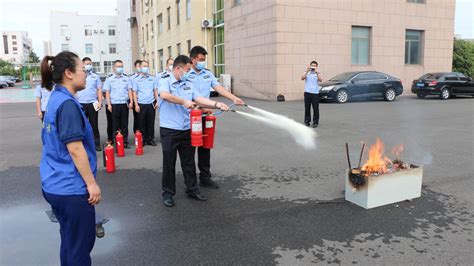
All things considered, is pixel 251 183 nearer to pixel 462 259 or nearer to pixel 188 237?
pixel 188 237

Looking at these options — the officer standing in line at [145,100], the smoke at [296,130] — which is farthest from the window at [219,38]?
the officer standing in line at [145,100]

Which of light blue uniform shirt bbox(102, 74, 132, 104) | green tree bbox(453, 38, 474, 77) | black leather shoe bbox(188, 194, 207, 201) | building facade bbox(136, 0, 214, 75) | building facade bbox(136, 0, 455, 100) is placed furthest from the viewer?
green tree bbox(453, 38, 474, 77)

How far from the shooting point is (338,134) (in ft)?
34.4

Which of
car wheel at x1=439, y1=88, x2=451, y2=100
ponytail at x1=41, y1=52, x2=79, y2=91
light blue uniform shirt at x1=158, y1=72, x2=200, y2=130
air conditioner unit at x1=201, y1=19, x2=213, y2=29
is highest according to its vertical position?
air conditioner unit at x1=201, y1=19, x2=213, y2=29

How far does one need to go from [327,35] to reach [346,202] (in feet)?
60.3

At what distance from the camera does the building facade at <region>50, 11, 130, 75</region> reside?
237 feet

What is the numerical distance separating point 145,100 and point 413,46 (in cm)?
2147

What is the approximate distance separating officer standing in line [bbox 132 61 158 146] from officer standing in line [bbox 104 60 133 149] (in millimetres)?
253

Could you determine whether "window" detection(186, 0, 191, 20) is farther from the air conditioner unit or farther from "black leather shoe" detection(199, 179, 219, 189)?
"black leather shoe" detection(199, 179, 219, 189)

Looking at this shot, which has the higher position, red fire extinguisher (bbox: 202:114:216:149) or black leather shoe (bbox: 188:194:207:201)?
red fire extinguisher (bbox: 202:114:216:149)

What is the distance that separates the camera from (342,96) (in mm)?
19078

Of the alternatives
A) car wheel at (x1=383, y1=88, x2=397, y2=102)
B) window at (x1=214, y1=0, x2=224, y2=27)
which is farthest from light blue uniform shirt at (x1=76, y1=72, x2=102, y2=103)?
window at (x1=214, y1=0, x2=224, y2=27)

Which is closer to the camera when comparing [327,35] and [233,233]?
[233,233]

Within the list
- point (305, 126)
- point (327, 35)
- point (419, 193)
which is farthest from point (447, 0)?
point (419, 193)
